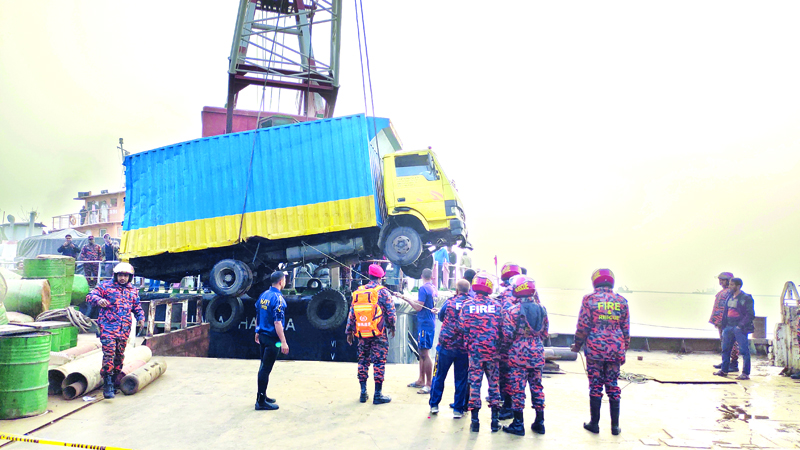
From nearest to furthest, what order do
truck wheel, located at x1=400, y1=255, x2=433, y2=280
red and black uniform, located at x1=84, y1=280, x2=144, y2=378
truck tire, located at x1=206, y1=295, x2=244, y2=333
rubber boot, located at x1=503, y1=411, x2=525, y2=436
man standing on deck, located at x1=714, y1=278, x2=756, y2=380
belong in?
rubber boot, located at x1=503, y1=411, x2=525, y2=436, red and black uniform, located at x1=84, y1=280, x2=144, y2=378, man standing on deck, located at x1=714, y1=278, x2=756, y2=380, truck wheel, located at x1=400, y1=255, x2=433, y2=280, truck tire, located at x1=206, y1=295, x2=244, y2=333

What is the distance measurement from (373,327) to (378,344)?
0.25 m

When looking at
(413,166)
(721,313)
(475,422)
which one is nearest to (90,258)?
(413,166)

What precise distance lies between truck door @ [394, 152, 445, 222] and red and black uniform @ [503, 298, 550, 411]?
5.07 meters

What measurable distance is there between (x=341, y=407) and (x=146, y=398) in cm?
259

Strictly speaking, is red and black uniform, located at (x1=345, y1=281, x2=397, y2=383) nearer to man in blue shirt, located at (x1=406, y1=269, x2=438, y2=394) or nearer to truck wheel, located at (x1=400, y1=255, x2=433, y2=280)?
man in blue shirt, located at (x1=406, y1=269, x2=438, y2=394)

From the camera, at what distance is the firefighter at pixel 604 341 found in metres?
4.86

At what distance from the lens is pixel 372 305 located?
5.84 meters

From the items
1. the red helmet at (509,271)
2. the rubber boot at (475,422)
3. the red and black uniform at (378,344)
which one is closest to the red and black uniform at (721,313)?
the red helmet at (509,271)

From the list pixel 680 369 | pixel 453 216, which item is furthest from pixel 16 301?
pixel 680 369

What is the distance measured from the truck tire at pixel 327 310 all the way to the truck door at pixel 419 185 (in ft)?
8.61

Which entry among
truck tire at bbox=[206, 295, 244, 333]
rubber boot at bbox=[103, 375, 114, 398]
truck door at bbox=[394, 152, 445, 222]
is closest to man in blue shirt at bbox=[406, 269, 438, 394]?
truck door at bbox=[394, 152, 445, 222]

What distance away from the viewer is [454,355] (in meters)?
5.29

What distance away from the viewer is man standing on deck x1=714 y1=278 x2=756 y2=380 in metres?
7.92

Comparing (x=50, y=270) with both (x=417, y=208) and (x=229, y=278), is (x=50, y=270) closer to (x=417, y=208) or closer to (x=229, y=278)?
(x=229, y=278)
